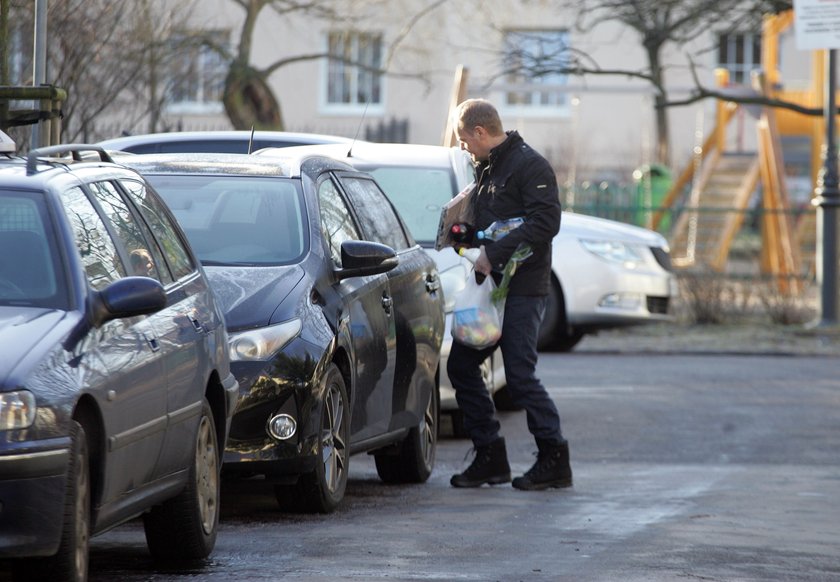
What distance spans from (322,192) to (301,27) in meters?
35.5

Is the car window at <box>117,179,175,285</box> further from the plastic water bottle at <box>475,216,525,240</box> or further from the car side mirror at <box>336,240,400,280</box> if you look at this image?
the plastic water bottle at <box>475,216,525,240</box>

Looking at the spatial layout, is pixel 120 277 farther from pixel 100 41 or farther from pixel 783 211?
pixel 783 211

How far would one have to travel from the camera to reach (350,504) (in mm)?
8352

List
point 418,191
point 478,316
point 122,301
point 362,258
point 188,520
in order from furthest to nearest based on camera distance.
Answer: point 418,191 → point 478,316 → point 362,258 → point 188,520 → point 122,301

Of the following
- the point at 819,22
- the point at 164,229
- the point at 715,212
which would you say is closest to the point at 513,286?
the point at 164,229

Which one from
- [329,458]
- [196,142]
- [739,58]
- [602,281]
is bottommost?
[329,458]

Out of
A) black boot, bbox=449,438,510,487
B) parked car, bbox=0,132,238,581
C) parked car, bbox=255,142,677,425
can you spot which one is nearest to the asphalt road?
black boot, bbox=449,438,510,487

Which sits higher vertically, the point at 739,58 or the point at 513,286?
the point at 739,58

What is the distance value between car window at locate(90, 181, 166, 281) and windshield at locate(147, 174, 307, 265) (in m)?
1.55

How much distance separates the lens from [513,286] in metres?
9.02

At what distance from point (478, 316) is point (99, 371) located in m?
3.81

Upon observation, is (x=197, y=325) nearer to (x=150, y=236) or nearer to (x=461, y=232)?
(x=150, y=236)

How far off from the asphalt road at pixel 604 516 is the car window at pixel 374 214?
123cm

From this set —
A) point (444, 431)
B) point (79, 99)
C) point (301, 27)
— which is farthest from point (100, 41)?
point (301, 27)
